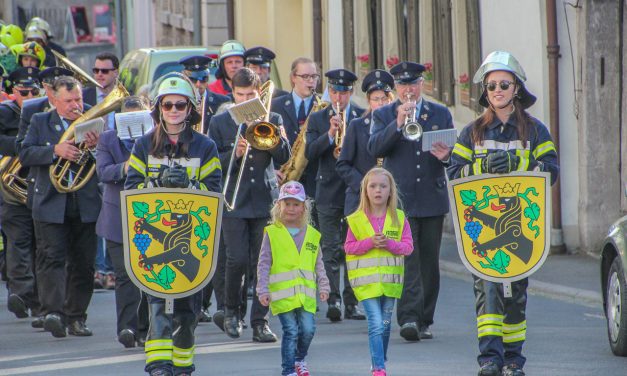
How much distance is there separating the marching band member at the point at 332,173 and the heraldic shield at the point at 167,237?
367 centimetres

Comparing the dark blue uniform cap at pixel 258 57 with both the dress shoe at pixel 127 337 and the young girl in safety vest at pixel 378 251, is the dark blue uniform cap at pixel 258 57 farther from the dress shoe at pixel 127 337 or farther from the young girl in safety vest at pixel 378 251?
the young girl in safety vest at pixel 378 251

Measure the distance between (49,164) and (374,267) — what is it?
3331mm

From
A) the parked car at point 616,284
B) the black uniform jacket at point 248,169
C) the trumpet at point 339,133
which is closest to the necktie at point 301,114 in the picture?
the trumpet at point 339,133

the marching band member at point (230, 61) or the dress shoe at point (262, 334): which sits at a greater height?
the marching band member at point (230, 61)

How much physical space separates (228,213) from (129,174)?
2.43 m

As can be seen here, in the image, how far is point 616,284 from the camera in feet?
38.0

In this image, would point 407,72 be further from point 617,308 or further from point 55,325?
point 55,325

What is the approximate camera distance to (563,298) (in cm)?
1532

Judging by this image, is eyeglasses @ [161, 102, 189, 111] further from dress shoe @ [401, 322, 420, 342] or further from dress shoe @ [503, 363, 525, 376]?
dress shoe @ [401, 322, 420, 342]

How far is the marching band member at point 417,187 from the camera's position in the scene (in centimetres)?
1241

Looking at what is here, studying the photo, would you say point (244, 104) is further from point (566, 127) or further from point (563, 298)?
point (566, 127)

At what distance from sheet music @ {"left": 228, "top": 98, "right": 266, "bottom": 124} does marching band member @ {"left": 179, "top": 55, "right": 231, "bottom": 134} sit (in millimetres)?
1708

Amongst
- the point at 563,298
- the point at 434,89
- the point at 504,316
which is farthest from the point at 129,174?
the point at 434,89

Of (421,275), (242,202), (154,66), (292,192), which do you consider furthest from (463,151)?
(154,66)
